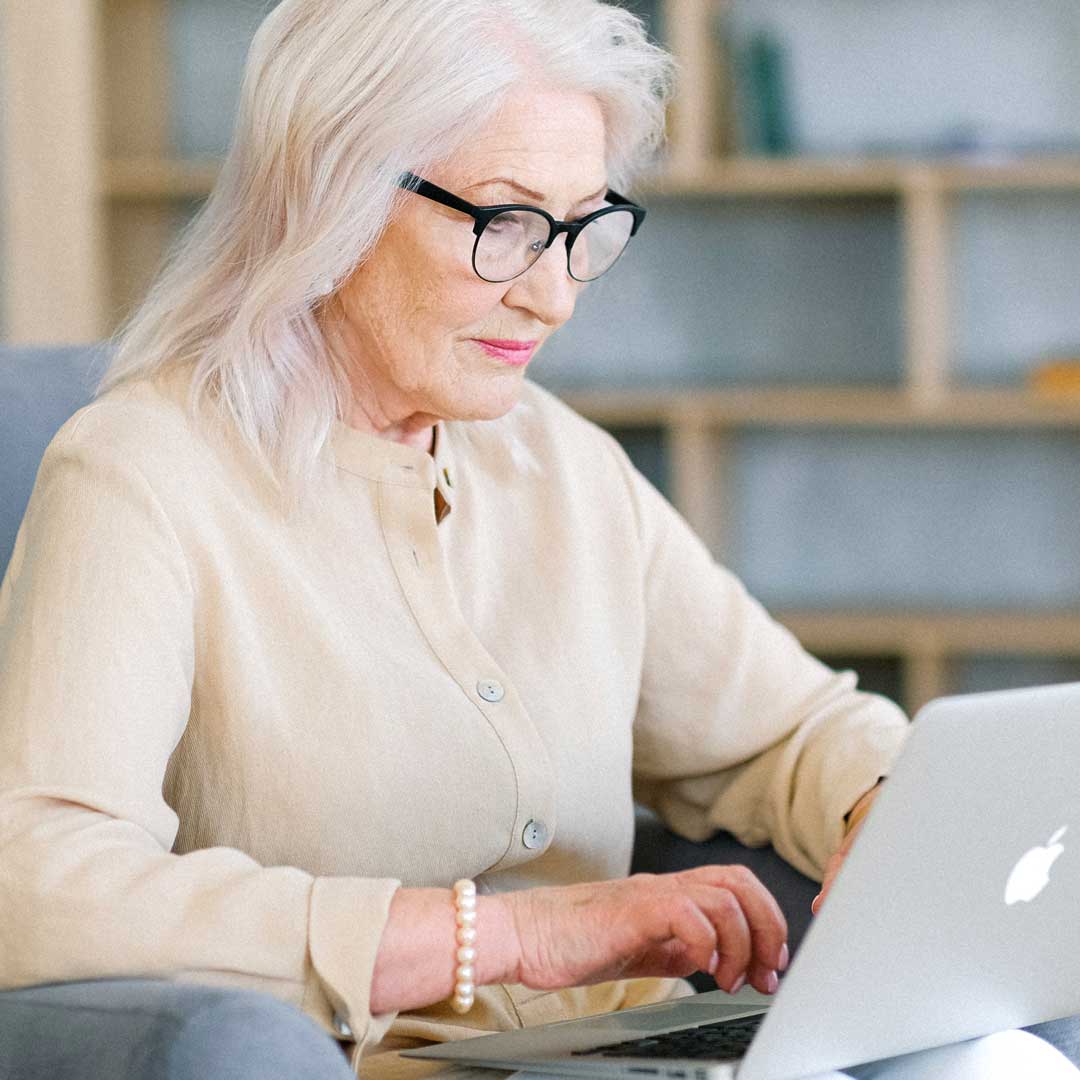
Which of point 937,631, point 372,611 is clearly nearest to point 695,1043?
point 372,611

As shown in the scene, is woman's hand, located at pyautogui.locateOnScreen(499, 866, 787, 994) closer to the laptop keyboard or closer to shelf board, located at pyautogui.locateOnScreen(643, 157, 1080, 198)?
the laptop keyboard

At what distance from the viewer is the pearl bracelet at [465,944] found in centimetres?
109

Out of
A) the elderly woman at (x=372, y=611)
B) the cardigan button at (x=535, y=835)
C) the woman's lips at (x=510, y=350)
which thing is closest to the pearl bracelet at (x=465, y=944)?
the elderly woman at (x=372, y=611)

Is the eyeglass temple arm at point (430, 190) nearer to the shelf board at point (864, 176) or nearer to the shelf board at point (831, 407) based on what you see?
the shelf board at point (864, 176)

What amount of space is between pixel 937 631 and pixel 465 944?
237cm

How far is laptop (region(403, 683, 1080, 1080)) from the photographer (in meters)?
0.91

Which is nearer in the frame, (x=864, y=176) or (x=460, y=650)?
(x=460, y=650)

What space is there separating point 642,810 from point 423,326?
567 millimetres

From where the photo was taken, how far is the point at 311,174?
131 centimetres

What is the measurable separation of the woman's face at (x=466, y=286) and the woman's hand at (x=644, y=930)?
430 millimetres

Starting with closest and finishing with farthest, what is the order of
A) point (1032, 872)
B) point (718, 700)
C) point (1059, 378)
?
1. point (1032, 872)
2. point (718, 700)
3. point (1059, 378)

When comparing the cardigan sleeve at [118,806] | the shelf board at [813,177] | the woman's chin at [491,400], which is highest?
the shelf board at [813,177]

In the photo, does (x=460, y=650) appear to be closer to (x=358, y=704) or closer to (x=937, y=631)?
(x=358, y=704)

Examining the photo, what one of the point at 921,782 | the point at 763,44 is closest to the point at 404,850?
the point at 921,782
